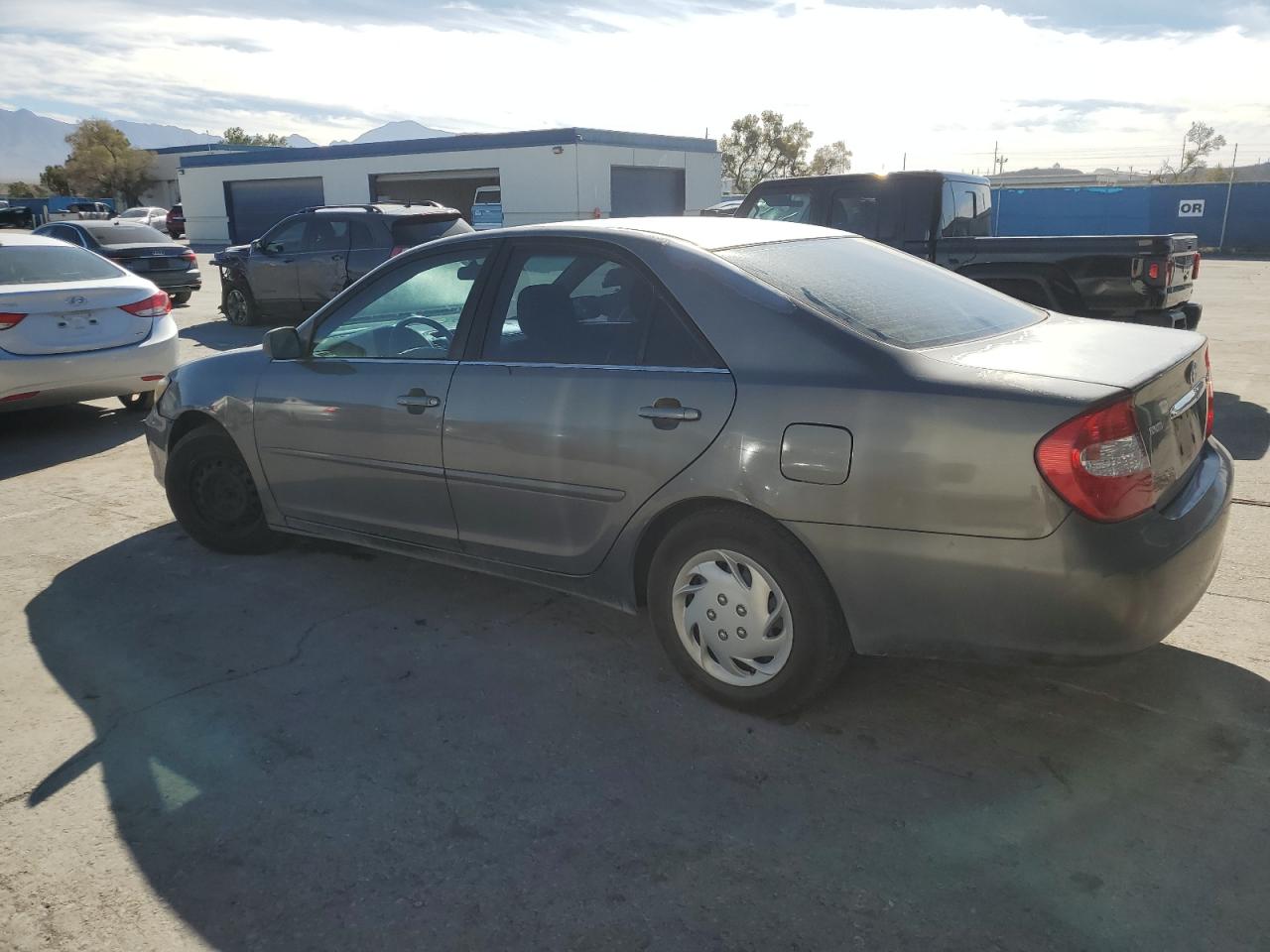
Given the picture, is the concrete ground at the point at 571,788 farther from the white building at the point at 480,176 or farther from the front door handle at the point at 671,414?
the white building at the point at 480,176

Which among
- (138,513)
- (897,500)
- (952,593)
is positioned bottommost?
(138,513)

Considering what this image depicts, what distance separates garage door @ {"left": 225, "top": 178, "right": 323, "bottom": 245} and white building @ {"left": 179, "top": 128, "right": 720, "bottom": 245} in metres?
0.04

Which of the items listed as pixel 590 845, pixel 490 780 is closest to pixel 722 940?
pixel 590 845

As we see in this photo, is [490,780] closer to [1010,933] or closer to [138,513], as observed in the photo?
[1010,933]

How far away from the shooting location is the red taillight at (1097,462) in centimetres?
270

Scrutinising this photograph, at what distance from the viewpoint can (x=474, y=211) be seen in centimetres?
2980

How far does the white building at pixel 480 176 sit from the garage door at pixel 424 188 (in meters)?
0.04

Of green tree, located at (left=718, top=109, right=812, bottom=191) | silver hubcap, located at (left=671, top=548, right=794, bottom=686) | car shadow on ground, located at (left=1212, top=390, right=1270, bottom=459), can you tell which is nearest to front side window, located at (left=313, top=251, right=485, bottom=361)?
silver hubcap, located at (left=671, top=548, right=794, bottom=686)

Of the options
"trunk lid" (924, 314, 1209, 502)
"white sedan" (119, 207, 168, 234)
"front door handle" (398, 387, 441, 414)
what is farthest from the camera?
"white sedan" (119, 207, 168, 234)

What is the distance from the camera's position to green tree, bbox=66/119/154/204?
6306 cm

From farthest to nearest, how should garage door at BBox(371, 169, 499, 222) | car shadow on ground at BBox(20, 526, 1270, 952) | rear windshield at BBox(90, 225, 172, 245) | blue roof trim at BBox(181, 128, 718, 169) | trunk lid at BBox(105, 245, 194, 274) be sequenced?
1. garage door at BBox(371, 169, 499, 222)
2. blue roof trim at BBox(181, 128, 718, 169)
3. rear windshield at BBox(90, 225, 172, 245)
4. trunk lid at BBox(105, 245, 194, 274)
5. car shadow on ground at BBox(20, 526, 1270, 952)

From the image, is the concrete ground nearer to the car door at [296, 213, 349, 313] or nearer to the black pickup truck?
the black pickup truck

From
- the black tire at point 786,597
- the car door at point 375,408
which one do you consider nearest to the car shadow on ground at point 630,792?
the black tire at point 786,597

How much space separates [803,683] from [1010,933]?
102 centimetres
